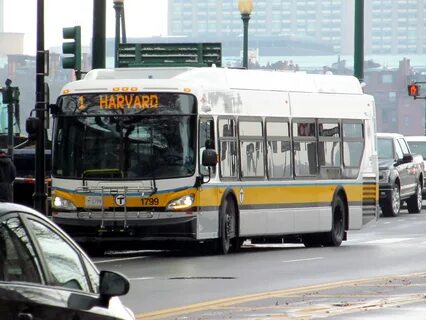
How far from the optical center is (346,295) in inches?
637

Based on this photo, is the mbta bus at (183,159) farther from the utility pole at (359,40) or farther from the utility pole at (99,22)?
the utility pole at (359,40)

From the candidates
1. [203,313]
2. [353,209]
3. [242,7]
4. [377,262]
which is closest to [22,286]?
[203,313]

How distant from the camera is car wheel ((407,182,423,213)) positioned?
1679 inches

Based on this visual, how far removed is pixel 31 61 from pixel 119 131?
155 m

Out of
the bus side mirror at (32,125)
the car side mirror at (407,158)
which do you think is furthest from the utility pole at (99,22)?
the car side mirror at (407,158)

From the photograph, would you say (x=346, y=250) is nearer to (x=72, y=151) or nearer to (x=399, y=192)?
(x=72, y=151)

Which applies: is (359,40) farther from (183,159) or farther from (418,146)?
(183,159)

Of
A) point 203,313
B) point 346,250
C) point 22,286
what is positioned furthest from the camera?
point 346,250

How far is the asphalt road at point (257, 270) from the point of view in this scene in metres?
16.5

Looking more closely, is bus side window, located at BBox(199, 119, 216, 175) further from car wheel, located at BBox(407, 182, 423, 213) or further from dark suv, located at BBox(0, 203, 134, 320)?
car wheel, located at BBox(407, 182, 423, 213)

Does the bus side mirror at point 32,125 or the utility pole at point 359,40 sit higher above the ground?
the utility pole at point 359,40

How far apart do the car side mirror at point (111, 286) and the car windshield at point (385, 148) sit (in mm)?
33095

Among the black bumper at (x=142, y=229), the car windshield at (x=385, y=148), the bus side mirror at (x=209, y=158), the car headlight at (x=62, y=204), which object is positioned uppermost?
the bus side mirror at (x=209, y=158)

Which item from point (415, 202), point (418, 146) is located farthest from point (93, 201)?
point (418, 146)
